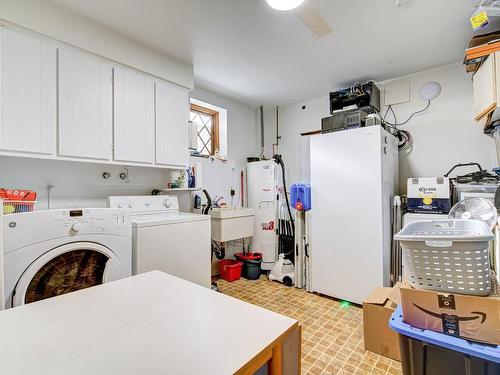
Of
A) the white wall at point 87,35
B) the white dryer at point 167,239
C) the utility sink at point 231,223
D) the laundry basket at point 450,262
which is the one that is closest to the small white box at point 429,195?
the laundry basket at point 450,262

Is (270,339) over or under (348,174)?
under

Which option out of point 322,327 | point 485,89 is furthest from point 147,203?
point 485,89

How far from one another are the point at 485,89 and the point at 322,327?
235cm

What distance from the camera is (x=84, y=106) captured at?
206 centimetres

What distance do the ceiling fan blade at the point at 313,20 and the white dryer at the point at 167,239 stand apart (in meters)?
1.94

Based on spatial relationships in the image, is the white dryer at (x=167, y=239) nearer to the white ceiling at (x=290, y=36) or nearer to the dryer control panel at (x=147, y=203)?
the dryer control panel at (x=147, y=203)

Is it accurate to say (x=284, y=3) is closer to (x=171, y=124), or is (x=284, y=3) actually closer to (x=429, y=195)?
(x=171, y=124)

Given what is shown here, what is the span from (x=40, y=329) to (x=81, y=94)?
1917 mm

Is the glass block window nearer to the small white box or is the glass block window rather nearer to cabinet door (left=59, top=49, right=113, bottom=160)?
cabinet door (left=59, top=49, right=113, bottom=160)

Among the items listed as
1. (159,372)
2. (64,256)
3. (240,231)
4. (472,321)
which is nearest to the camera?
(159,372)

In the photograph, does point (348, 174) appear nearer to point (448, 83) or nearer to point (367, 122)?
point (367, 122)

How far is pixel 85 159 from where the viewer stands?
207cm

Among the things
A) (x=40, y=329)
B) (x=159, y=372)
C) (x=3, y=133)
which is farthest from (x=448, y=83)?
(x=3, y=133)

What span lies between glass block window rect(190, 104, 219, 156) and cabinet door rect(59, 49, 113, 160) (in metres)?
1.35
